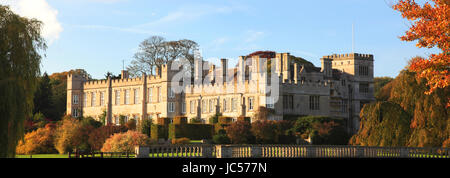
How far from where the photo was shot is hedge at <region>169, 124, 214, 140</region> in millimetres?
55938

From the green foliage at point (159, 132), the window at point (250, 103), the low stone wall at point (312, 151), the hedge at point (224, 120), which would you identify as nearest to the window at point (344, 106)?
the window at point (250, 103)

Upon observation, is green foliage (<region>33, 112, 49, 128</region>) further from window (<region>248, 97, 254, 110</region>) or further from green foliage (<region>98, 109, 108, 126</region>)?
window (<region>248, 97, 254, 110</region>)

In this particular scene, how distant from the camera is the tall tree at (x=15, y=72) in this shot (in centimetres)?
2409

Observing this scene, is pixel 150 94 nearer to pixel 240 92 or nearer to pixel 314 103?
pixel 240 92

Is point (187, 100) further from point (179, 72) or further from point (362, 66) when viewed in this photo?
point (362, 66)

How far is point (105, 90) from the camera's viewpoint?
2918 inches

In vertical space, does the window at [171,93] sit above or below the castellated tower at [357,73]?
below

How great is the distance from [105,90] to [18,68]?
49402 millimetres

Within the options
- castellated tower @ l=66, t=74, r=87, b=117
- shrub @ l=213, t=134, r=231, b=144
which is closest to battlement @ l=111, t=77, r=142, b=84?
castellated tower @ l=66, t=74, r=87, b=117

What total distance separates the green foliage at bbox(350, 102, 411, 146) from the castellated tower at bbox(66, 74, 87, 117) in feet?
146

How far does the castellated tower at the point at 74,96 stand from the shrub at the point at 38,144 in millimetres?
25275

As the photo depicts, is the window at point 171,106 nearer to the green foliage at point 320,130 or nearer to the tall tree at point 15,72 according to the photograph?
the green foliage at point 320,130

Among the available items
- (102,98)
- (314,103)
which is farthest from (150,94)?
(314,103)
